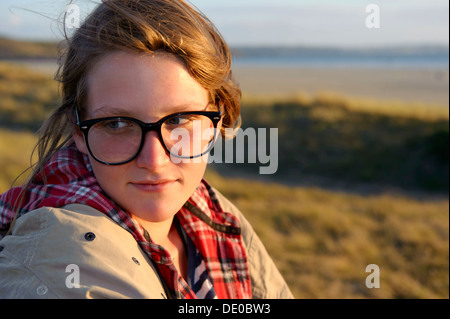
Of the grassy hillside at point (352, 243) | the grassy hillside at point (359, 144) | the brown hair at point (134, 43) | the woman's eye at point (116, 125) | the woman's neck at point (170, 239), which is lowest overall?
the grassy hillside at point (352, 243)

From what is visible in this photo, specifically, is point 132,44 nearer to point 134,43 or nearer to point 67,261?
point 134,43

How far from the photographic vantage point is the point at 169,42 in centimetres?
151

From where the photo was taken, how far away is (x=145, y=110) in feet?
4.72

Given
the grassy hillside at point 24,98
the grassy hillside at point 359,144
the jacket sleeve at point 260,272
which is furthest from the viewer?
the grassy hillside at point 24,98

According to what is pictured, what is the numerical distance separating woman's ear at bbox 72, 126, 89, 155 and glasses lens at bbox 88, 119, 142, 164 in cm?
13

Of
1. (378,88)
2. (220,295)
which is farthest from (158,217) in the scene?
(378,88)

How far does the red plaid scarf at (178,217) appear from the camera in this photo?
144 centimetres

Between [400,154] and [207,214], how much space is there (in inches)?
351

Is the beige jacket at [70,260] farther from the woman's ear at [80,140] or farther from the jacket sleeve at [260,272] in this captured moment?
the jacket sleeve at [260,272]

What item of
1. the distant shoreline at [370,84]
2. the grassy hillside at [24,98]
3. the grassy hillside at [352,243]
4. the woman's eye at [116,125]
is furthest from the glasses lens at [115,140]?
the distant shoreline at [370,84]

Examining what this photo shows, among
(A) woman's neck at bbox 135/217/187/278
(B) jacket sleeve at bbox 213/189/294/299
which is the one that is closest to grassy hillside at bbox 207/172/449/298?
(B) jacket sleeve at bbox 213/189/294/299

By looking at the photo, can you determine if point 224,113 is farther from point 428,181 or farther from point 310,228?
point 428,181

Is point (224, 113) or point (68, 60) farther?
point (224, 113)

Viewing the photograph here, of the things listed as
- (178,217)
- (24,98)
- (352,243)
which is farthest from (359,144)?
(24,98)
